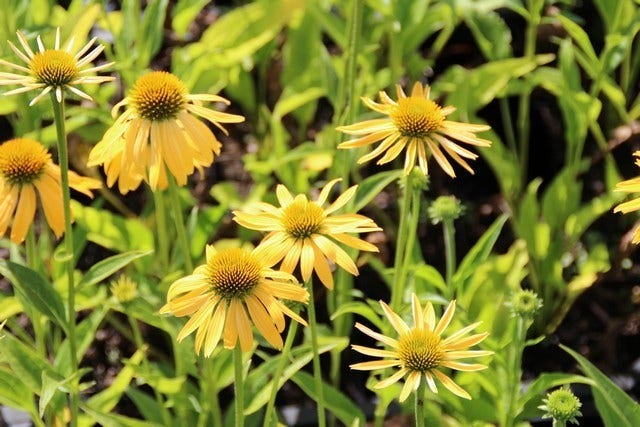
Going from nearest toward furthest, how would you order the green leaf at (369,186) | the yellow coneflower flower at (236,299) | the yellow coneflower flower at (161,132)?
the yellow coneflower flower at (236,299)
the yellow coneflower flower at (161,132)
the green leaf at (369,186)

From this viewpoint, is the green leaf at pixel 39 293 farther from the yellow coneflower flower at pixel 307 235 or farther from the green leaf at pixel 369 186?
the green leaf at pixel 369 186

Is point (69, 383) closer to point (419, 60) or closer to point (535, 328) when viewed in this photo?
point (535, 328)

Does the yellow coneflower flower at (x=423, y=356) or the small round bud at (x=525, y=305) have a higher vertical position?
the small round bud at (x=525, y=305)

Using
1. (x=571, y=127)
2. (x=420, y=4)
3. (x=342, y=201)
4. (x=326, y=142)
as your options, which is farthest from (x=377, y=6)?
(x=342, y=201)

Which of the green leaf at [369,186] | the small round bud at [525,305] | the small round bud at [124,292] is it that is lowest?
the small round bud at [124,292]

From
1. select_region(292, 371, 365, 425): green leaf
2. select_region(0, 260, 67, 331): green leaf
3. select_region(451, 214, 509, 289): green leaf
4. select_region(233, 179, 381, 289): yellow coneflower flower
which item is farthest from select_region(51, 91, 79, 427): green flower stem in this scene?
select_region(451, 214, 509, 289): green leaf

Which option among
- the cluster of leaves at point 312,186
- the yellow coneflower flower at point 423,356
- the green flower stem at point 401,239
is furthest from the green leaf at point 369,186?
the yellow coneflower flower at point 423,356

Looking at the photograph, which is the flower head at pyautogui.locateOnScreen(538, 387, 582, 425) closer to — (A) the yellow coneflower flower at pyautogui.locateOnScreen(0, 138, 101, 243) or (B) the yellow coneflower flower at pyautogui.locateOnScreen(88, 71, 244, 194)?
(B) the yellow coneflower flower at pyautogui.locateOnScreen(88, 71, 244, 194)
